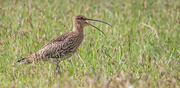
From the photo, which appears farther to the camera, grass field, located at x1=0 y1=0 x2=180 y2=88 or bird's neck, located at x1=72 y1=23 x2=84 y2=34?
bird's neck, located at x1=72 y1=23 x2=84 y2=34

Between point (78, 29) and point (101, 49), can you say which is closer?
point (101, 49)

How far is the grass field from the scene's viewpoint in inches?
193

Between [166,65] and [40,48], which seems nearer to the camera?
[166,65]

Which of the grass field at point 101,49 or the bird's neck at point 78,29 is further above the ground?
the bird's neck at point 78,29

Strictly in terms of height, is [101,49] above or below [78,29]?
below

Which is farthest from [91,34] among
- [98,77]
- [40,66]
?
[98,77]

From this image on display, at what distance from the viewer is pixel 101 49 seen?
6.76 metres

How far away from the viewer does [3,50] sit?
6566 millimetres

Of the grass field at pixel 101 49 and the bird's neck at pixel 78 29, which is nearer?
the grass field at pixel 101 49

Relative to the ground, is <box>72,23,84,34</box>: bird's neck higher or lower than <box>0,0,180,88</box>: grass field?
higher

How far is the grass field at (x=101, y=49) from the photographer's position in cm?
491

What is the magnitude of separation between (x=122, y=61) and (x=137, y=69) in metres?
0.80

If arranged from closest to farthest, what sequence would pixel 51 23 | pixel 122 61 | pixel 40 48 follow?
pixel 122 61 → pixel 40 48 → pixel 51 23

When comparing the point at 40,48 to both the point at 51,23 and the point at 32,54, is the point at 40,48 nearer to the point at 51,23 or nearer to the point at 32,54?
the point at 32,54
